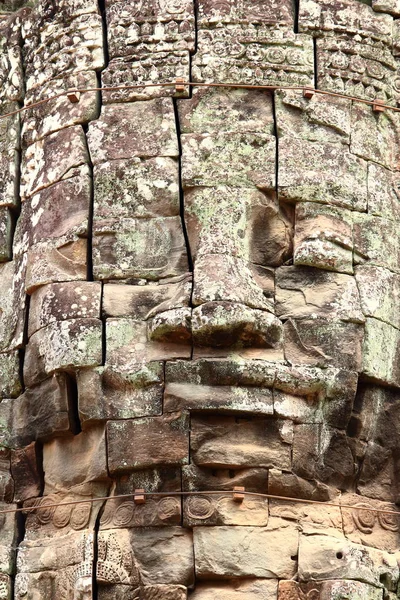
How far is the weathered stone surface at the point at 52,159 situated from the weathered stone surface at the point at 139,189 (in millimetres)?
299

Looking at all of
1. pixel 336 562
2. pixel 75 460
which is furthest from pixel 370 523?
pixel 75 460

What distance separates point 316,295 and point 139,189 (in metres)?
1.48

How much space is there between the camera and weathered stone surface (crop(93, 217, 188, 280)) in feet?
54.3

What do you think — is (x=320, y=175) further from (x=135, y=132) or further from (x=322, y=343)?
(x=135, y=132)

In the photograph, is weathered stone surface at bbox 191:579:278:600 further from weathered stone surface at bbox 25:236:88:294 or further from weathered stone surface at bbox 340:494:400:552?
weathered stone surface at bbox 25:236:88:294

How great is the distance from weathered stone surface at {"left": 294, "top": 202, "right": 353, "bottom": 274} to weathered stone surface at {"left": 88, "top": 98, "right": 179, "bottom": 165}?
105cm

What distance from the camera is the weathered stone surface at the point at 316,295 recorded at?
16.5m

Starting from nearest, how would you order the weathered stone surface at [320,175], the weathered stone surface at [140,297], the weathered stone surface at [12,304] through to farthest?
the weathered stone surface at [140,297] < the weathered stone surface at [320,175] < the weathered stone surface at [12,304]

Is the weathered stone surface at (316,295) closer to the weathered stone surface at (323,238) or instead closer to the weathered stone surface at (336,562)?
the weathered stone surface at (323,238)

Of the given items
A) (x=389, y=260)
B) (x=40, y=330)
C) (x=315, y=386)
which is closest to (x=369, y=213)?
(x=389, y=260)

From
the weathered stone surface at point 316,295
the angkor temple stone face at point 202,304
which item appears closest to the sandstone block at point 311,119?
the angkor temple stone face at point 202,304

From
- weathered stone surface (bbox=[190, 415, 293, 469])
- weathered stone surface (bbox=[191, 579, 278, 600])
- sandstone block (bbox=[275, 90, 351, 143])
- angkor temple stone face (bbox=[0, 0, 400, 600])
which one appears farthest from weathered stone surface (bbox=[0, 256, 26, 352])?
weathered stone surface (bbox=[191, 579, 278, 600])

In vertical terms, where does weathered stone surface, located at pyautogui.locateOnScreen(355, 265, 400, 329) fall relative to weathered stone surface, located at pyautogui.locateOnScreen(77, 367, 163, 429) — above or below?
above

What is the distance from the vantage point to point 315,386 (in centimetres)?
1622
